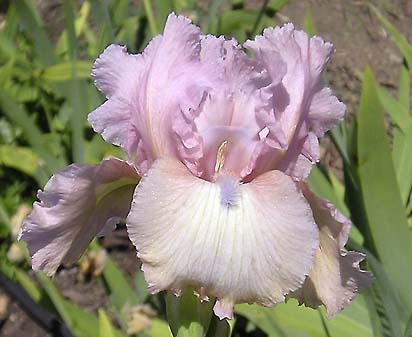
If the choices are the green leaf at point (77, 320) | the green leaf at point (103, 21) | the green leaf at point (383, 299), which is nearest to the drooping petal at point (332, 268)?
the green leaf at point (383, 299)

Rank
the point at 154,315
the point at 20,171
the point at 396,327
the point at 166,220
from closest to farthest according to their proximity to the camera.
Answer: the point at 166,220, the point at 396,327, the point at 154,315, the point at 20,171

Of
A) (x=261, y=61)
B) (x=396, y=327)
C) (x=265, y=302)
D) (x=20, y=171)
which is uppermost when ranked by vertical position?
(x=261, y=61)

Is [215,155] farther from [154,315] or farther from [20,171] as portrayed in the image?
[20,171]

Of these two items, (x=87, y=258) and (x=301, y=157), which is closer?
(x=301, y=157)

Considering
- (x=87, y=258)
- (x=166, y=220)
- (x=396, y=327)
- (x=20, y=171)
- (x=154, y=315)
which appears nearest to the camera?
(x=166, y=220)

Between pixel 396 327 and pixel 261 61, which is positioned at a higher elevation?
pixel 261 61

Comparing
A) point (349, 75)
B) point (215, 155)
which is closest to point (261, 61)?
point (215, 155)
